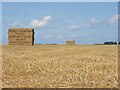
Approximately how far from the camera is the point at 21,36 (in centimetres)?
2544

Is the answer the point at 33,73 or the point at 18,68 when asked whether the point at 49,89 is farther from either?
the point at 18,68

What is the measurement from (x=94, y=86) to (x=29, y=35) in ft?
65.1

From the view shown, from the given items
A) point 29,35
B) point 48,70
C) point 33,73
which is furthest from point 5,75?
point 29,35

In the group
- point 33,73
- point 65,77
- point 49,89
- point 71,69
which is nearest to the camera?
point 49,89

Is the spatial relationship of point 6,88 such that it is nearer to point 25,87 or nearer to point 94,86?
point 25,87

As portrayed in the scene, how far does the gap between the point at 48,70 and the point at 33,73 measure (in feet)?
1.64

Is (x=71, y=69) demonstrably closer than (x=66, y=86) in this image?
No

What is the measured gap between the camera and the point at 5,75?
7.05 meters

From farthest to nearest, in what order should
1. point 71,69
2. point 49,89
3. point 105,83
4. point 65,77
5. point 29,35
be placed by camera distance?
1. point 29,35
2. point 71,69
3. point 65,77
4. point 105,83
5. point 49,89

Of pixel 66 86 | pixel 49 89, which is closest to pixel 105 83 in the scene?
pixel 66 86

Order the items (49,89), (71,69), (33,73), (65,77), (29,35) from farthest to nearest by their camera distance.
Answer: (29,35)
(71,69)
(33,73)
(65,77)
(49,89)

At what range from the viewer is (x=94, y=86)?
5828mm

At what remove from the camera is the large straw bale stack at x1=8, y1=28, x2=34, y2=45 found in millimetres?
25250

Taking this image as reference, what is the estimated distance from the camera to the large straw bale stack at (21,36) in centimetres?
2525
